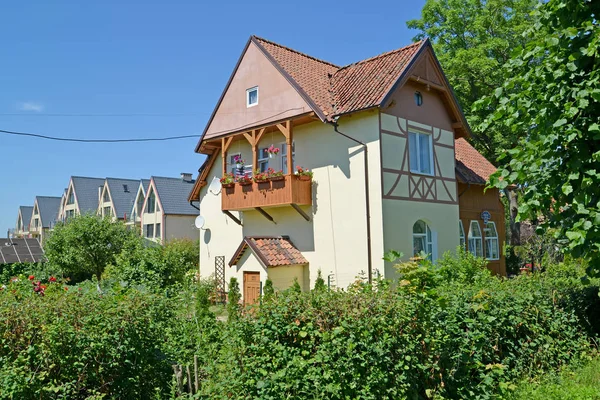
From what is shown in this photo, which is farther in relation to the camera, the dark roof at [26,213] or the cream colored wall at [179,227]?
the dark roof at [26,213]

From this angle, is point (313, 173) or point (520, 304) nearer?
point (520, 304)

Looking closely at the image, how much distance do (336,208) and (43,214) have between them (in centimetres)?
6981

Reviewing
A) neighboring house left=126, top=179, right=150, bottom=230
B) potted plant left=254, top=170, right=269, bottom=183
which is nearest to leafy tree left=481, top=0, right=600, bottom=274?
potted plant left=254, top=170, right=269, bottom=183

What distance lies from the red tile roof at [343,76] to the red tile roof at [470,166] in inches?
210

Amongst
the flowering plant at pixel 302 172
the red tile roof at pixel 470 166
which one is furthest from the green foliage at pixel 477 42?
the flowering plant at pixel 302 172

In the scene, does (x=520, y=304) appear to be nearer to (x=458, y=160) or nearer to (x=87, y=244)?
(x=458, y=160)

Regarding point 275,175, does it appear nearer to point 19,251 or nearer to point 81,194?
point 19,251

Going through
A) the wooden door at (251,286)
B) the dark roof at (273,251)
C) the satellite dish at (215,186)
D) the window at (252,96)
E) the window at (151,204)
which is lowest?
the wooden door at (251,286)

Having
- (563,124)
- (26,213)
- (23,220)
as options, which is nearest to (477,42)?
(563,124)

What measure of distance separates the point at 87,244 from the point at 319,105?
18920 mm

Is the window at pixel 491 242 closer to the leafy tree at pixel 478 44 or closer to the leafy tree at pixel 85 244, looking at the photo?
the leafy tree at pixel 478 44

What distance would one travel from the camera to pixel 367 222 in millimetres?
16016

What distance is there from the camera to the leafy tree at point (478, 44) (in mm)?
25484

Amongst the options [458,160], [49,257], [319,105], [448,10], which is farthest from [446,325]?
[49,257]
